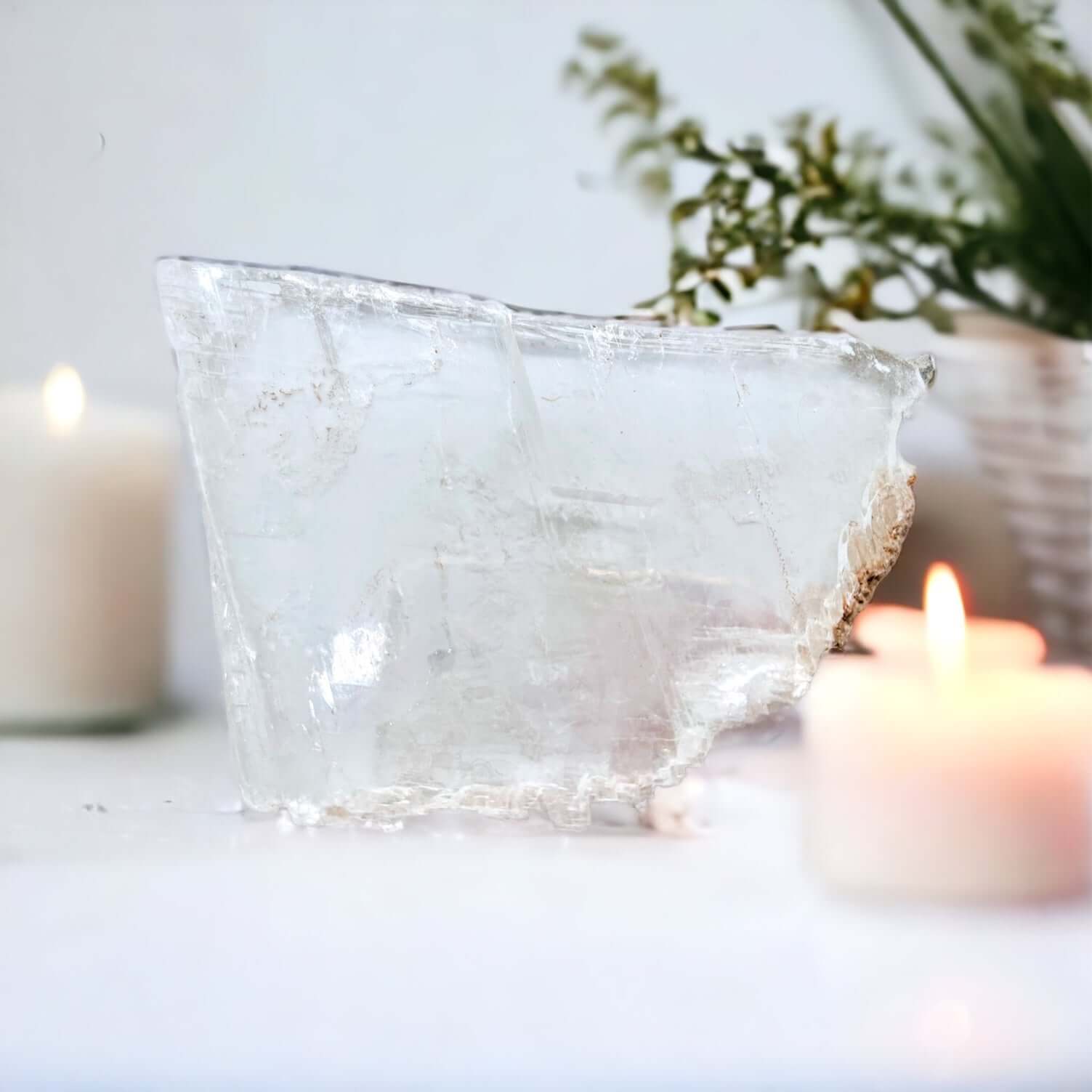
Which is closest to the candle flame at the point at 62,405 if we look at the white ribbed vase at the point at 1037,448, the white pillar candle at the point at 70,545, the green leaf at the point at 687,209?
the white pillar candle at the point at 70,545

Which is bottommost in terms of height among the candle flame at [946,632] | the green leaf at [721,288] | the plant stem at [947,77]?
the candle flame at [946,632]

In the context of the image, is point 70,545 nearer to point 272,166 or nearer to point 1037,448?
point 272,166

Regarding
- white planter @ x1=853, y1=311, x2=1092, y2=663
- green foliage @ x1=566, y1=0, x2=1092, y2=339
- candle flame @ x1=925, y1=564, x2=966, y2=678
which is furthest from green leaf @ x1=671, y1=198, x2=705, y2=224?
candle flame @ x1=925, y1=564, x2=966, y2=678

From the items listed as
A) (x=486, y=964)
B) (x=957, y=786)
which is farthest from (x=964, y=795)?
(x=486, y=964)

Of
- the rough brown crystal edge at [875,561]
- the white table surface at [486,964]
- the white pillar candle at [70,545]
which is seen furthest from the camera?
the white pillar candle at [70,545]

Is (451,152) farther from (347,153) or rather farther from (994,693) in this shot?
(994,693)

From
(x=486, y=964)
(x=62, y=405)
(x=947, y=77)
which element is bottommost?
(x=486, y=964)

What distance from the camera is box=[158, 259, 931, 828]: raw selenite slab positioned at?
30cm

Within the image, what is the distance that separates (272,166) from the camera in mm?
437

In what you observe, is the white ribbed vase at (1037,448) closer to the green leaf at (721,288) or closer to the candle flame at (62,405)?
the green leaf at (721,288)

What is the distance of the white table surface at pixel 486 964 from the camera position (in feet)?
0.67

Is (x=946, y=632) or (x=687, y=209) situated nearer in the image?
(x=946, y=632)

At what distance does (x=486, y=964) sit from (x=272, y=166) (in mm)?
336

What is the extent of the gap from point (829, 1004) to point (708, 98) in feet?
1.28
